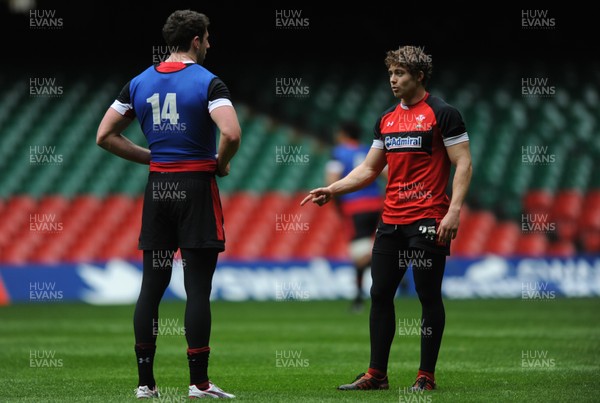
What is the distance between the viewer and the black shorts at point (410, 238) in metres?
6.89

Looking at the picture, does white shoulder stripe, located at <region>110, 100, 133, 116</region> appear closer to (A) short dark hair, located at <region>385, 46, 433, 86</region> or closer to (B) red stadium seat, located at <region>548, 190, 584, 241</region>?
(A) short dark hair, located at <region>385, 46, 433, 86</region>

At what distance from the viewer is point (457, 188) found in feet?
22.3

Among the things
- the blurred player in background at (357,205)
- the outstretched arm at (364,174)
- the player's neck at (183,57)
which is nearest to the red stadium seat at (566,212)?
the blurred player in background at (357,205)

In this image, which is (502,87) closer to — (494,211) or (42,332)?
(494,211)

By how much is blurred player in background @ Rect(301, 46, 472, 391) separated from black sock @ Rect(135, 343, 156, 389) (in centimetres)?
130

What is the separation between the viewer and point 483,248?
19.3m

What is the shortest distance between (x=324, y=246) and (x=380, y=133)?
39.8 ft

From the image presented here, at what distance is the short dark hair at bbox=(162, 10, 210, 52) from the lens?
6.41 metres

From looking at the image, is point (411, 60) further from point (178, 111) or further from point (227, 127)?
point (178, 111)

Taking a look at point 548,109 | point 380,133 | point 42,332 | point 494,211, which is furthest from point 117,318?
point 548,109

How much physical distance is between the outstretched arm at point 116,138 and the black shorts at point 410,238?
1.63 meters

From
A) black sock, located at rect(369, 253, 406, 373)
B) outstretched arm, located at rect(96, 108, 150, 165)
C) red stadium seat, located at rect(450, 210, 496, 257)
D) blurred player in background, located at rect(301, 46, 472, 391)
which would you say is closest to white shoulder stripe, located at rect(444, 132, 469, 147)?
blurred player in background, located at rect(301, 46, 472, 391)

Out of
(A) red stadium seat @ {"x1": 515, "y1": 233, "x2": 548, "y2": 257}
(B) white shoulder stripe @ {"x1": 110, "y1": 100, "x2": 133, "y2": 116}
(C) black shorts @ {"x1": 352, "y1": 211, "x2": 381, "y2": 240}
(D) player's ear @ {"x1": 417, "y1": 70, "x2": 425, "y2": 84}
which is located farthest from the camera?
(A) red stadium seat @ {"x1": 515, "y1": 233, "x2": 548, "y2": 257}

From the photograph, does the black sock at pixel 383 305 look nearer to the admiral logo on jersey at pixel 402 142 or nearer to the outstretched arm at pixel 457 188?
the outstretched arm at pixel 457 188
